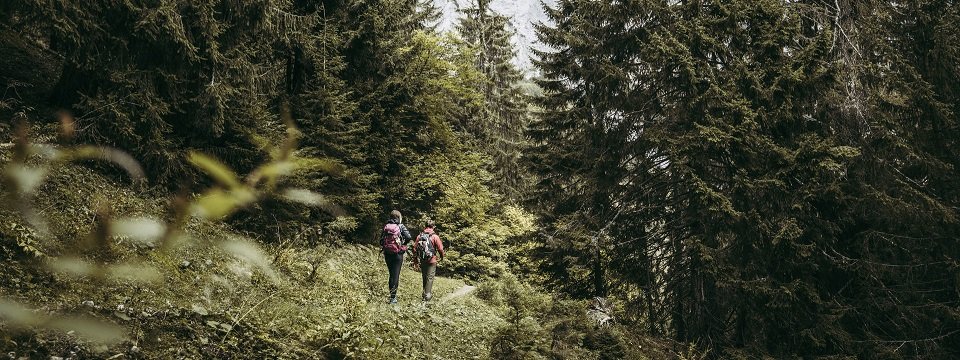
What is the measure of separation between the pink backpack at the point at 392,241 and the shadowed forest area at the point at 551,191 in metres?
1.14

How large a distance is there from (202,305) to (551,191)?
11.1 metres

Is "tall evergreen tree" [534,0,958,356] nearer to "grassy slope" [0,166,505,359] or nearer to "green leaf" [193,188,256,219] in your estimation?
"grassy slope" [0,166,505,359]

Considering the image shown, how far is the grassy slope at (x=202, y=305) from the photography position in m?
5.00

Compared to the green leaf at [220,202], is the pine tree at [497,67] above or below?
above

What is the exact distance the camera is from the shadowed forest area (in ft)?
21.8

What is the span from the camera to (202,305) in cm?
670

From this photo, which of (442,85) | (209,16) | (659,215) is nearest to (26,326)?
(209,16)

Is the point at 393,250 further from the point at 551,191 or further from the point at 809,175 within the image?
the point at 809,175

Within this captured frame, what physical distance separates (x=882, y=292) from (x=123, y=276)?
13.4 m

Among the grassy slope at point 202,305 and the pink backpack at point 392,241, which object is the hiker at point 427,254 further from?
the pink backpack at point 392,241

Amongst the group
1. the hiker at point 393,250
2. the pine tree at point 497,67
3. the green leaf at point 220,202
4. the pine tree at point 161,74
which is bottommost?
the hiker at point 393,250

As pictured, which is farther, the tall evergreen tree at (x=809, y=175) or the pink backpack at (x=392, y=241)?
the pink backpack at (x=392, y=241)

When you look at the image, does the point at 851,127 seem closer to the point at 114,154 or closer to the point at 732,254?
the point at 732,254

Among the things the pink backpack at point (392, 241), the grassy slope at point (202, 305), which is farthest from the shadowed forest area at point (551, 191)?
the pink backpack at point (392, 241)
